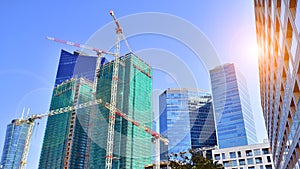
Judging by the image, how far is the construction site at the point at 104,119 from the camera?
98688 millimetres

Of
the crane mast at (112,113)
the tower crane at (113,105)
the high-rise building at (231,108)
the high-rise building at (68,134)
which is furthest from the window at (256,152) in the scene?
the high-rise building at (68,134)

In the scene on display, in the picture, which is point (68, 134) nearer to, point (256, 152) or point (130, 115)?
point (130, 115)

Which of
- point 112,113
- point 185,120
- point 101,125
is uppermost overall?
point 185,120

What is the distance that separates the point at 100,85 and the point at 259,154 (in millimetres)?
73876

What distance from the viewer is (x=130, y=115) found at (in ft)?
339

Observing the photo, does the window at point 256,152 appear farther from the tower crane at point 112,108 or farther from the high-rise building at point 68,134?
the high-rise building at point 68,134

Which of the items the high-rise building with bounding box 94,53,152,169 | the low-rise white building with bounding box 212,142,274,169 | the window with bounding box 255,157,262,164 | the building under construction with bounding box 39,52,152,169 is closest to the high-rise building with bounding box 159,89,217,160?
the high-rise building with bounding box 94,53,152,169

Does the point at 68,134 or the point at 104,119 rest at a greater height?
the point at 104,119

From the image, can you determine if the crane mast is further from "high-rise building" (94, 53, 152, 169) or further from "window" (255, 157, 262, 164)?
"window" (255, 157, 262, 164)

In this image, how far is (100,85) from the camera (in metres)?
118

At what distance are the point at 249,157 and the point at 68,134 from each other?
80.0 meters

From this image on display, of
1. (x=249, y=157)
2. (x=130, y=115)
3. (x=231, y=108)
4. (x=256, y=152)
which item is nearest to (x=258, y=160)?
(x=256, y=152)

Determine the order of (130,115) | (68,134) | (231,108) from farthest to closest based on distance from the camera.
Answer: (231,108)
(68,134)
(130,115)

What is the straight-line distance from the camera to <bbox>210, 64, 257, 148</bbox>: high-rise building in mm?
120500
